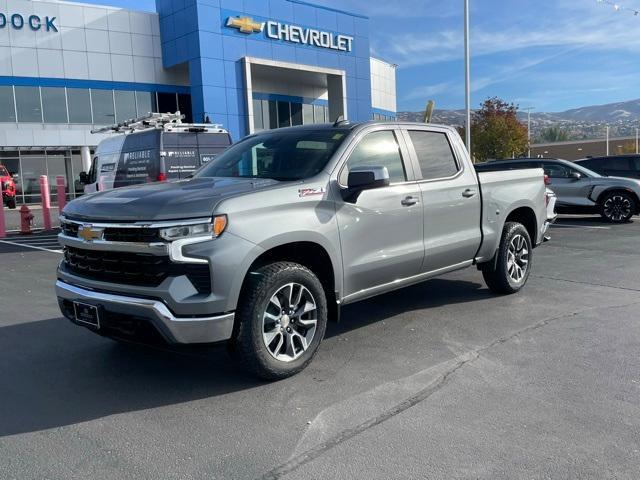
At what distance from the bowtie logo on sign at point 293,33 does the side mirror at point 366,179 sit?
27324 millimetres

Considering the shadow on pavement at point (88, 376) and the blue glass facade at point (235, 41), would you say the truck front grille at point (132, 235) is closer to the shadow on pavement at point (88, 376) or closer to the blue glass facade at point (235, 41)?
the shadow on pavement at point (88, 376)

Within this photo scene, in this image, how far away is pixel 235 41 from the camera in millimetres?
29781

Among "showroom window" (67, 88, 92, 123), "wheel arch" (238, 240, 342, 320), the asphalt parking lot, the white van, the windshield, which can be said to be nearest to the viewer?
the asphalt parking lot

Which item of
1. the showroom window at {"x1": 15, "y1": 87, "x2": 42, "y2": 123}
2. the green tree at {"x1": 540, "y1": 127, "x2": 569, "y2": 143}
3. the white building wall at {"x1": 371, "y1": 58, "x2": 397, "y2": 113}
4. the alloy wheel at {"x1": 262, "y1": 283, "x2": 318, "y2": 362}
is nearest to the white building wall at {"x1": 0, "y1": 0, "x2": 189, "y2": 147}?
the showroom window at {"x1": 15, "y1": 87, "x2": 42, "y2": 123}

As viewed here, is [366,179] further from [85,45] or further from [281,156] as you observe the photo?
[85,45]

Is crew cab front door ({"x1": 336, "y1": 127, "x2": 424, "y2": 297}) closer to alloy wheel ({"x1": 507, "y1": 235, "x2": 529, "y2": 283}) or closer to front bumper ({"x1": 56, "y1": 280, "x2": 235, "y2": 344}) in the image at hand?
front bumper ({"x1": 56, "y1": 280, "x2": 235, "y2": 344})

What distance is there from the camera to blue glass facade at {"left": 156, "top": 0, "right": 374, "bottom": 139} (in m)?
28.7

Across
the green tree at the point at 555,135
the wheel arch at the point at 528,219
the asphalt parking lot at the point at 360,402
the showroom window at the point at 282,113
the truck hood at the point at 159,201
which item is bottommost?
the asphalt parking lot at the point at 360,402

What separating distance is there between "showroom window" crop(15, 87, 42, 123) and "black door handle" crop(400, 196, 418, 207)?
95.6 ft

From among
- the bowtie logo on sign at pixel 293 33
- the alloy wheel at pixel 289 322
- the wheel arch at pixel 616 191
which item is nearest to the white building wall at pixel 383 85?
the bowtie logo on sign at pixel 293 33

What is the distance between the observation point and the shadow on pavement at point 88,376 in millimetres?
3818

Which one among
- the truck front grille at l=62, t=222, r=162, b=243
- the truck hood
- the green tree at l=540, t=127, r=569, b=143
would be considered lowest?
Answer: the truck front grille at l=62, t=222, r=162, b=243

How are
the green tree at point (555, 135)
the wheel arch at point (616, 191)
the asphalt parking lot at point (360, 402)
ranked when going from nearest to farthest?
the asphalt parking lot at point (360, 402) < the wheel arch at point (616, 191) < the green tree at point (555, 135)

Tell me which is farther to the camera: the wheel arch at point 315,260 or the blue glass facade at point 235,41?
the blue glass facade at point 235,41
